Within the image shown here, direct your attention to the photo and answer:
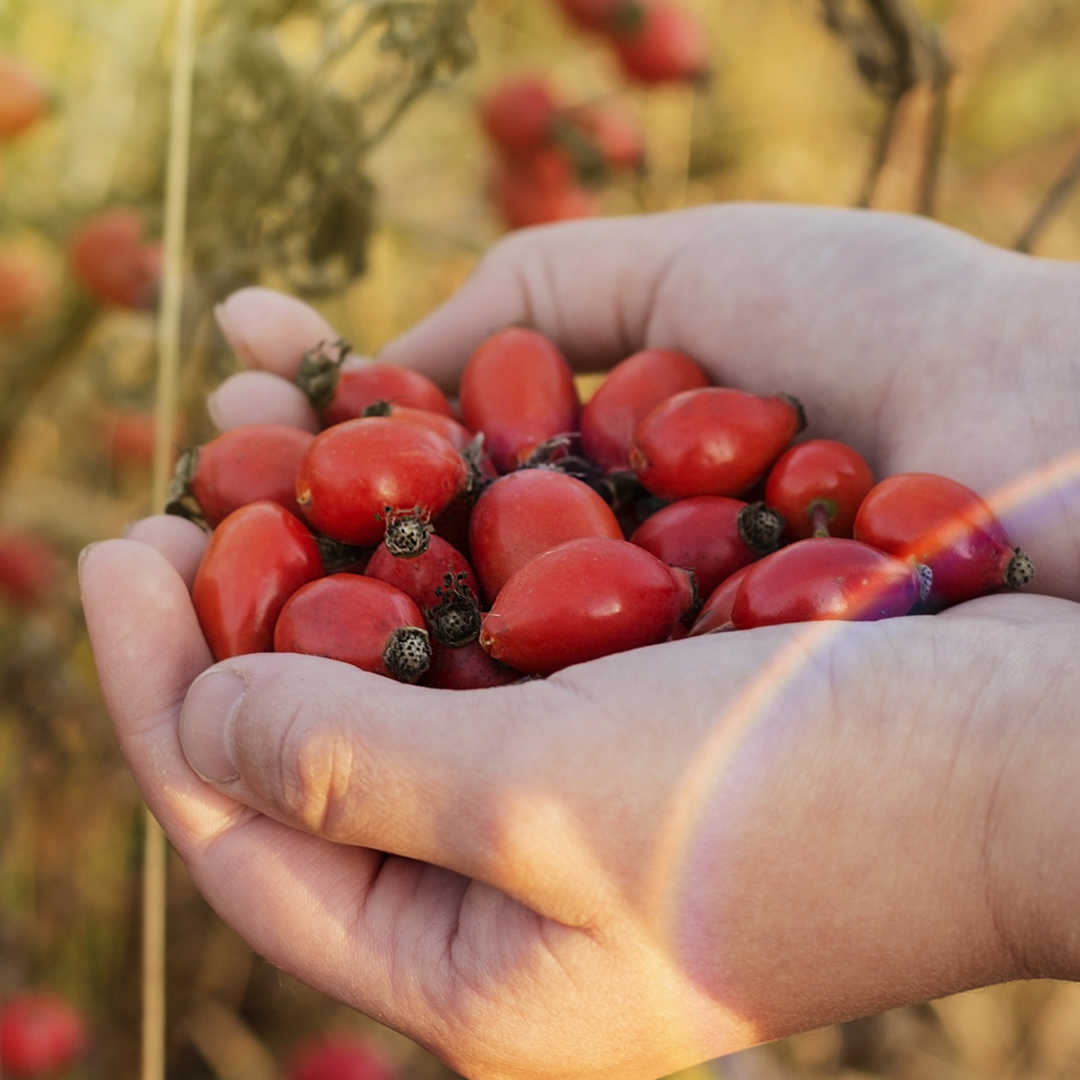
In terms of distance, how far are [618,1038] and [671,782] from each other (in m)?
0.27

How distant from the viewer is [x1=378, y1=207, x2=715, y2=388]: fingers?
2.00m

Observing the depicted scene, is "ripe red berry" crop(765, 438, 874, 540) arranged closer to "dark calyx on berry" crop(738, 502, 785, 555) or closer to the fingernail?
"dark calyx on berry" crop(738, 502, 785, 555)

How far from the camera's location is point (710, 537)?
149cm

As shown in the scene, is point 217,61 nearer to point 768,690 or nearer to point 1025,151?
point 768,690

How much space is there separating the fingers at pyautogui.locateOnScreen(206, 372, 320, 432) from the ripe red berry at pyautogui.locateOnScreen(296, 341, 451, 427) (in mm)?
28

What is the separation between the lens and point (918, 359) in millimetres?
1699

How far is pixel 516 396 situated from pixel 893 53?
795 mm

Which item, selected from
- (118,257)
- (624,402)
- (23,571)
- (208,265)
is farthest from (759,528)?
(23,571)

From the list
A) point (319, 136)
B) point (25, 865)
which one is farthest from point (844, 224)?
point (25, 865)

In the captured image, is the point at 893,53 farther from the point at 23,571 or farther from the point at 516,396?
the point at 23,571

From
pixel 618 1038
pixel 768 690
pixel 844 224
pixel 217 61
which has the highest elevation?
pixel 217 61

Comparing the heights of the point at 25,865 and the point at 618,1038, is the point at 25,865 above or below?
below

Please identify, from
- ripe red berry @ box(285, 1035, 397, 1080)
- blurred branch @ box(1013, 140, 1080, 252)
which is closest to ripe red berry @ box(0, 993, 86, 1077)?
ripe red berry @ box(285, 1035, 397, 1080)

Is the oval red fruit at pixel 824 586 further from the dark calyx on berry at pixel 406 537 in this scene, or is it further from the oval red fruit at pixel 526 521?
the dark calyx on berry at pixel 406 537
